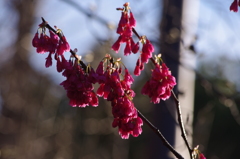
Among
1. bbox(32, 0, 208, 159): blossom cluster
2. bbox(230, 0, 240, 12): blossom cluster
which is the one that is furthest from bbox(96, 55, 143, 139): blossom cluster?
bbox(230, 0, 240, 12): blossom cluster

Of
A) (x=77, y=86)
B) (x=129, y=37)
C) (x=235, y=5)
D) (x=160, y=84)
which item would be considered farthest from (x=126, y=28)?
(x=235, y=5)

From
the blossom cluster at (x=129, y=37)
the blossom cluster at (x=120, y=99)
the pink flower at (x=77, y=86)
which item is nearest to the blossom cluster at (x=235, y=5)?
the blossom cluster at (x=129, y=37)

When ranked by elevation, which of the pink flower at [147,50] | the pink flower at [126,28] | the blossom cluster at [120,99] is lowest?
the blossom cluster at [120,99]

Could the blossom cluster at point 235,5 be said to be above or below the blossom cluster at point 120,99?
above

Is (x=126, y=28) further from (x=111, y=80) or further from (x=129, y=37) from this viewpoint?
(x=111, y=80)

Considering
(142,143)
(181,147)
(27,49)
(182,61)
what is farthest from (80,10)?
(142,143)

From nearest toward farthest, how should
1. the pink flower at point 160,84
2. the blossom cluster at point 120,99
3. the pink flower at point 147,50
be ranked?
the blossom cluster at point 120,99, the pink flower at point 160,84, the pink flower at point 147,50

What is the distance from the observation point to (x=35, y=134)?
30.1ft

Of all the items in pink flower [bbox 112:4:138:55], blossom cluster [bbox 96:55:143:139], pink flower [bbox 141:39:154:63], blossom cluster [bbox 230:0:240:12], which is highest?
blossom cluster [bbox 230:0:240:12]

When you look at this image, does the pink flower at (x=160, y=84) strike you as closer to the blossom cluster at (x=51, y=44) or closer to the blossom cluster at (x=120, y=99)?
the blossom cluster at (x=120, y=99)

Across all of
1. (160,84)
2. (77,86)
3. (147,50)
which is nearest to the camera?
(77,86)

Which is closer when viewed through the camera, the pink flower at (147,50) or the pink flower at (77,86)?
the pink flower at (77,86)

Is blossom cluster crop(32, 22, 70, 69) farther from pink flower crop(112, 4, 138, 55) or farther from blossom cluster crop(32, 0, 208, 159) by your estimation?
pink flower crop(112, 4, 138, 55)

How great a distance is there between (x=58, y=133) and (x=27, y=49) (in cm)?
202
